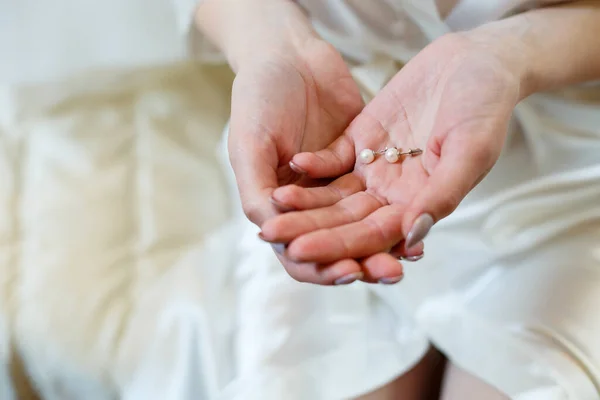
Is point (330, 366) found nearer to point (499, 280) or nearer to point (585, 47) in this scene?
point (499, 280)

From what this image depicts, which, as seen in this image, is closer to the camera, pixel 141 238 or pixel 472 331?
pixel 472 331

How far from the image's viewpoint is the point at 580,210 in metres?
0.50

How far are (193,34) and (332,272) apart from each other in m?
0.40

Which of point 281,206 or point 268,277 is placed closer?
point 281,206

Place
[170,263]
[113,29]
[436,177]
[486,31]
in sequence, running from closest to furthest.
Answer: [436,177]
[486,31]
[170,263]
[113,29]

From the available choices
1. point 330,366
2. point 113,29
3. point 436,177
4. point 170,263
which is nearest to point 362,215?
point 436,177

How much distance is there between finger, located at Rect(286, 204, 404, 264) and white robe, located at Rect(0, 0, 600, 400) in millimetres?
174

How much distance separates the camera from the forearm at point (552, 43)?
18.2 inches

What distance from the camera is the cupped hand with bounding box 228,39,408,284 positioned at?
0.37m

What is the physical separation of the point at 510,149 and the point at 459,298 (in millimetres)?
135

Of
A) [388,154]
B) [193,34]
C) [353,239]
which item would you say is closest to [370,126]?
[388,154]

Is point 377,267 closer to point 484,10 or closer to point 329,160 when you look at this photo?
point 329,160

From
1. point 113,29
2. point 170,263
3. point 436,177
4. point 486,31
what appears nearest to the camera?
point 436,177

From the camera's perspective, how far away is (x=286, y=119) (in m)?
0.44
